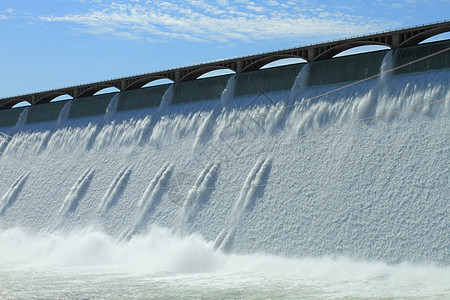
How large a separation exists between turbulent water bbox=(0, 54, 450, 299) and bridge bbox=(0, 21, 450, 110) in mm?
1435

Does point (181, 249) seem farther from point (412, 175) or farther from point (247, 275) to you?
point (412, 175)

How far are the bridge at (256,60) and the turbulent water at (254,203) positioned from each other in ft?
4.71

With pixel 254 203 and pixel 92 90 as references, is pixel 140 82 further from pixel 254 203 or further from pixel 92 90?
pixel 254 203

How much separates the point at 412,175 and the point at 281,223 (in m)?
4.86

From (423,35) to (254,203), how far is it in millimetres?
9245

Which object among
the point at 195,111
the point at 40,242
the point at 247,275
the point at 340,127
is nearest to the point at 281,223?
the point at 247,275

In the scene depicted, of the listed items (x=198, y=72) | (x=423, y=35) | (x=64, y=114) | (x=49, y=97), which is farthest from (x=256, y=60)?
(x=49, y=97)

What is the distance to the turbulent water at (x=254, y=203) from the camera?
18922 millimetres

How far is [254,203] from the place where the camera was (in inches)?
925

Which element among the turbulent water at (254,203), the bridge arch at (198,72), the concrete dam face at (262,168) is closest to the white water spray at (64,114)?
the concrete dam face at (262,168)

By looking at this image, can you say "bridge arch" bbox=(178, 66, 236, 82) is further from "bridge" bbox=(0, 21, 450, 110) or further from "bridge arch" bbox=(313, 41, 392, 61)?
"bridge arch" bbox=(313, 41, 392, 61)

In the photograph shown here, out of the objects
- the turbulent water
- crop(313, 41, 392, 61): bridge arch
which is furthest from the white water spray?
crop(313, 41, 392, 61): bridge arch

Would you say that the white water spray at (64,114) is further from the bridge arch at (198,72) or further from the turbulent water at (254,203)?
the bridge arch at (198,72)

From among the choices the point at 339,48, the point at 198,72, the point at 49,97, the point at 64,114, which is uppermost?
the point at 339,48
